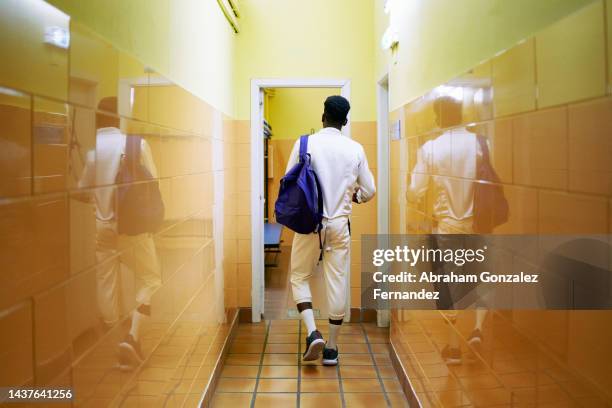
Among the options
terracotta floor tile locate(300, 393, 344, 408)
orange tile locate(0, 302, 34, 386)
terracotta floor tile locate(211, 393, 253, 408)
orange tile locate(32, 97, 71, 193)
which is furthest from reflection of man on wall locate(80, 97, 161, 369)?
terracotta floor tile locate(300, 393, 344, 408)

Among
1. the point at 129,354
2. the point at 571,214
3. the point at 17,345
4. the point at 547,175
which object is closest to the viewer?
the point at 17,345

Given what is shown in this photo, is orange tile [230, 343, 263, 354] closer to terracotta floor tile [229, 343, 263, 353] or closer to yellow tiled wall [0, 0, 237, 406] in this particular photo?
terracotta floor tile [229, 343, 263, 353]

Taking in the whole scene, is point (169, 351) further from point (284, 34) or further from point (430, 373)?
point (284, 34)

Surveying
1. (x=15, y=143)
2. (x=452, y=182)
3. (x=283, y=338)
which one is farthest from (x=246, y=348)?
(x=15, y=143)

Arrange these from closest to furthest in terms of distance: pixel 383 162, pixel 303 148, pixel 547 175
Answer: pixel 547 175 → pixel 303 148 → pixel 383 162

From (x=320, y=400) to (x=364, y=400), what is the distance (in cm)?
25

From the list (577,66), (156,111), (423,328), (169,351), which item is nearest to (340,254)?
(423,328)

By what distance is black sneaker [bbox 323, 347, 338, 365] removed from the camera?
12.2 feet

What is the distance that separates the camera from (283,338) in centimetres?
432

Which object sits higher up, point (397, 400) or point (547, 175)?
point (547, 175)

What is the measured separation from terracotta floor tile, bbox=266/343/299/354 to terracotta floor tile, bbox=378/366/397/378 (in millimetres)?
676

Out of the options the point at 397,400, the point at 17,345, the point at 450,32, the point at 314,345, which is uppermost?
the point at 450,32

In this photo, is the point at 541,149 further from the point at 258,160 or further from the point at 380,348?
the point at 258,160

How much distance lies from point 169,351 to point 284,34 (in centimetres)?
322
